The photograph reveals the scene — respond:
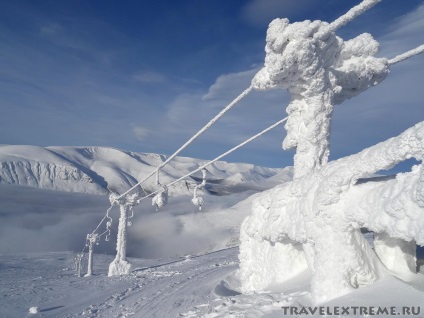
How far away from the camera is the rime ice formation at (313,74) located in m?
8.41

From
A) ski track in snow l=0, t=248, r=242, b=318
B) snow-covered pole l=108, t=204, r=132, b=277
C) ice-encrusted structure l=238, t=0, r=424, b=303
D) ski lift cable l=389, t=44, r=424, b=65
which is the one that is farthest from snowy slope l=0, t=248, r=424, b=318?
ski lift cable l=389, t=44, r=424, b=65

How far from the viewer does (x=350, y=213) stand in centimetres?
567

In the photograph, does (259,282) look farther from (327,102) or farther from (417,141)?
(417,141)

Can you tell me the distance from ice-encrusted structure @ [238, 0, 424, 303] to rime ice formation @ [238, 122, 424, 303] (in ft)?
0.06

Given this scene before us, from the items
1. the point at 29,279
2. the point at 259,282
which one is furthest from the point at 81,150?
the point at 259,282

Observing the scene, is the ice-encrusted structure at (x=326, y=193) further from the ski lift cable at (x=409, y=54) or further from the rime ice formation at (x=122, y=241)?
the rime ice formation at (x=122, y=241)

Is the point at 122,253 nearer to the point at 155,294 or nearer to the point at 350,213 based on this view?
the point at 155,294

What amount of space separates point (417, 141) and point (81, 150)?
132m

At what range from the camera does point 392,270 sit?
6152 mm

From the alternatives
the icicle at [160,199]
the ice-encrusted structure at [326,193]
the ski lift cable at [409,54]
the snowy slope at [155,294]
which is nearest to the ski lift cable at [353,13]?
the ice-encrusted structure at [326,193]

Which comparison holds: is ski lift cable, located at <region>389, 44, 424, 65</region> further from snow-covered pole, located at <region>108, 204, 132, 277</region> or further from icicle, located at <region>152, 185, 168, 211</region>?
snow-covered pole, located at <region>108, 204, 132, 277</region>

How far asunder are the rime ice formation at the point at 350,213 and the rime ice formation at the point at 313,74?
2114 millimetres

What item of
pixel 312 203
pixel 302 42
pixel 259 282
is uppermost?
pixel 302 42

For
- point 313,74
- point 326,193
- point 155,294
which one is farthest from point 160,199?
point 326,193
